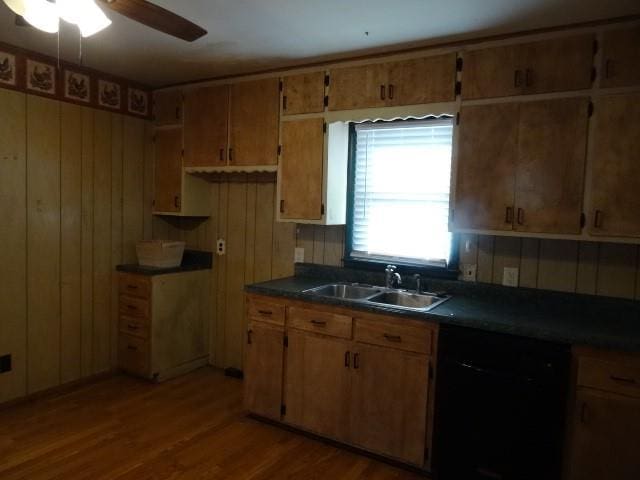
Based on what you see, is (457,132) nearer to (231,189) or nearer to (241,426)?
(231,189)

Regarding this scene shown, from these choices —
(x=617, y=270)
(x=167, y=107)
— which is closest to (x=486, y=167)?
(x=617, y=270)

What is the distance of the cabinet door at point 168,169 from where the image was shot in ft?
12.6

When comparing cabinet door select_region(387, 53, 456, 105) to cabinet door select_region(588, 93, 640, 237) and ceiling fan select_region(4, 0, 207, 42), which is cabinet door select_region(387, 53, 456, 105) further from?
ceiling fan select_region(4, 0, 207, 42)

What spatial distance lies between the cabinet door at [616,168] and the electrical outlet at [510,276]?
519mm

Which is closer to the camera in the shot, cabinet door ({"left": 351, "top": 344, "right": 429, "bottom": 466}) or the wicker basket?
cabinet door ({"left": 351, "top": 344, "right": 429, "bottom": 466})

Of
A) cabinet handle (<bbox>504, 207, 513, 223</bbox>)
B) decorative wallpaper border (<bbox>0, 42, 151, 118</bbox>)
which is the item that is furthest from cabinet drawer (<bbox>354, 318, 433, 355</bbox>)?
decorative wallpaper border (<bbox>0, 42, 151, 118</bbox>)

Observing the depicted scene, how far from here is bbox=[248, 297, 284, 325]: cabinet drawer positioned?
296 cm

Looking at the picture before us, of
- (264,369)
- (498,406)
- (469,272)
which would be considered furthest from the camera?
(264,369)

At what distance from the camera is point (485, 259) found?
2.88 m

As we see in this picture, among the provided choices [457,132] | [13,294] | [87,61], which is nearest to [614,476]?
[457,132]

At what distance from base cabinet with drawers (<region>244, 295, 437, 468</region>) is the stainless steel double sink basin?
193 mm

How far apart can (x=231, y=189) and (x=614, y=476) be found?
10.1 ft

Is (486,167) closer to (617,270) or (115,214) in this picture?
(617,270)

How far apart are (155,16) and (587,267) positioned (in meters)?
2.44
